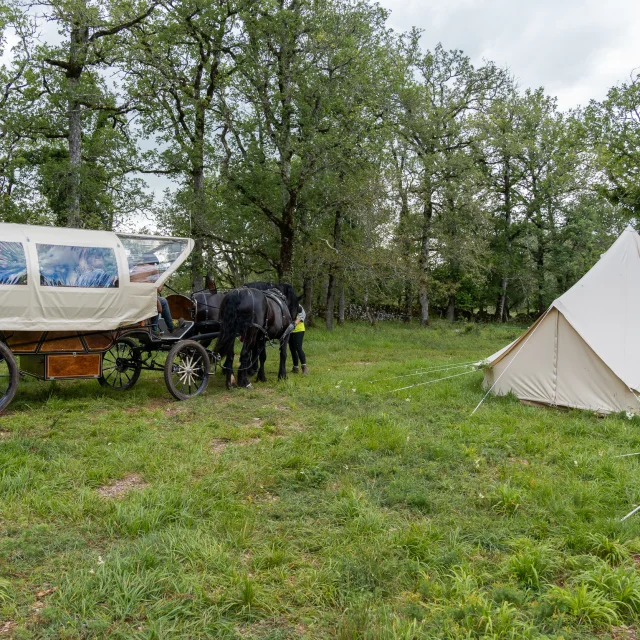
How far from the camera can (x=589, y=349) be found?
23.3ft

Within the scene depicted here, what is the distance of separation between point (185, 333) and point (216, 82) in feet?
35.2

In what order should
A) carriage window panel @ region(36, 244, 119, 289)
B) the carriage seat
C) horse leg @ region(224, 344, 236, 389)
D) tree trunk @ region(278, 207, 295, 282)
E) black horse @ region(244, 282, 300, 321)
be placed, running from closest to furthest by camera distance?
carriage window panel @ region(36, 244, 119, 289) → the carriage seat → horse leg @ region(224, 344, 236, 389) → black horse @ region(244, 282, 300, 321) → tree trunk @ region(278, 207, 295, 282)

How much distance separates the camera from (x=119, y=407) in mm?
6977

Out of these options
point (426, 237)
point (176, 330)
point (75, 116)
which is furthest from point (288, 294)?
point (426, 237)

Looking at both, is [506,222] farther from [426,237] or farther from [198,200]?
[198,200]

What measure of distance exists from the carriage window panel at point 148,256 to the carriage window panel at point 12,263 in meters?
1.26

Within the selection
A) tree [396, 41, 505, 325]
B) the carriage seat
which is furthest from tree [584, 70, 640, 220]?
the carriage seat

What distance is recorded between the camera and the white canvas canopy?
Result: 594cm

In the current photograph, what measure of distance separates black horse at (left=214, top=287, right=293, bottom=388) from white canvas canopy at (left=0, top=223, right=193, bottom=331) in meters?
1.31

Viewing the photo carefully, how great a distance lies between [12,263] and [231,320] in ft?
10.4

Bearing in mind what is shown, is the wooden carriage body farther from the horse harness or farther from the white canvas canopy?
the horse harness

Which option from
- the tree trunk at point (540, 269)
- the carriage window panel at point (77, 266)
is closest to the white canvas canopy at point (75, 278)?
the carriage window panel at point (77, 266)

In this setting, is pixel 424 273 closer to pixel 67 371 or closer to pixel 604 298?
pixel 604 298

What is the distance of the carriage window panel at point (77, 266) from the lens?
6156 millimetres
